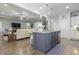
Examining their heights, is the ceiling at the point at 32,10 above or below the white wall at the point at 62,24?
above

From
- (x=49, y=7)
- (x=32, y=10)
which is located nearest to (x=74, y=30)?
(x=49, y=7)

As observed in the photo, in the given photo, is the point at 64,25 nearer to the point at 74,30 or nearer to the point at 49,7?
the point at 74,30

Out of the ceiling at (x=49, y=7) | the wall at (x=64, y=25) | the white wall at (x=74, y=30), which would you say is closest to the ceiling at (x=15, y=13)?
the ceiling at (x=49, y=7)

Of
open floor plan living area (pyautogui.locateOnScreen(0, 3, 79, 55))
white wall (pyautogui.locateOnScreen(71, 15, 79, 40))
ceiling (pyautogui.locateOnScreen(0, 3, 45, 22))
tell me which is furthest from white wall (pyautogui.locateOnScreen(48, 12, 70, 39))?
ceiling (pyautogui.locateOnScreen(0, 3, 45, 22))

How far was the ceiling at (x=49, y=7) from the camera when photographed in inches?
129

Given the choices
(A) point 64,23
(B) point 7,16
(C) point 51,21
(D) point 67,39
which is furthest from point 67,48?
(B) point 7,16

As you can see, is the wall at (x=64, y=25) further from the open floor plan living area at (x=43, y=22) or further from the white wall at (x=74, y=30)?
the white wall at (x=74, y=30)

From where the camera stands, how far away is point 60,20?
3885mm

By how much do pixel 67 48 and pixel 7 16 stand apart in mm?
2486

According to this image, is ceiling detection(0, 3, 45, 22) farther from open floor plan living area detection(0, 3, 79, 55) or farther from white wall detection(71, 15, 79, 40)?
white wall detection(71, 15, 79, 40)

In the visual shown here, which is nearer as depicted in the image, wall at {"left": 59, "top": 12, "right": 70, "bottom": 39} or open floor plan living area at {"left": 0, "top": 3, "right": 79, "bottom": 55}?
open floor plan living area at {"left": 0, "top": 3, "right": 79, "bottom": 55}

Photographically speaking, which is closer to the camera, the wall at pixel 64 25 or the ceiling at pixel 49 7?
the ceiling at pixel 49 7

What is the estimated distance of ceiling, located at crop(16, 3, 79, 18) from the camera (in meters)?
3.29
